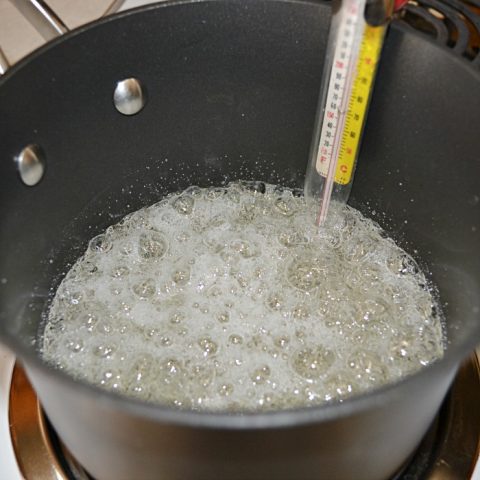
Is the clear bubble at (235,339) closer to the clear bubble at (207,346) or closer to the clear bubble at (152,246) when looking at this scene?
the clear bubble at (207,346)

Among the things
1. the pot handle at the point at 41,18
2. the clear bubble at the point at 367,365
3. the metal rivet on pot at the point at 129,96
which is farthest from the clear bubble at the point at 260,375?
the pot handle at the point at 41,18

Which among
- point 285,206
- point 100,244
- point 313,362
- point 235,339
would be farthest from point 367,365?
point 100,244

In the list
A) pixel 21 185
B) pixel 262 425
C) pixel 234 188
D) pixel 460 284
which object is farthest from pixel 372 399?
pixel 234 188

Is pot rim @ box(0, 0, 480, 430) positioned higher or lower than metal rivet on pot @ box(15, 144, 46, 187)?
higher

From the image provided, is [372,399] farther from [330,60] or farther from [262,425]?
[330,60]

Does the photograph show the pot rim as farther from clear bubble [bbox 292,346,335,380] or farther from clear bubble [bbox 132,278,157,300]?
clear bubble [bbox 132,278,157,300]

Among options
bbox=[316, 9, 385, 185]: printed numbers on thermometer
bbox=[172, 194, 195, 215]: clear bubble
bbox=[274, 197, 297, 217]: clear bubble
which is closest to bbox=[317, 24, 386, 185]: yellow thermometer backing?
bbox=[316, 9, 385, 185]: printed numbers on thermometer

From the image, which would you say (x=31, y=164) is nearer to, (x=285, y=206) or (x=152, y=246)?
(x=152, y=246)
